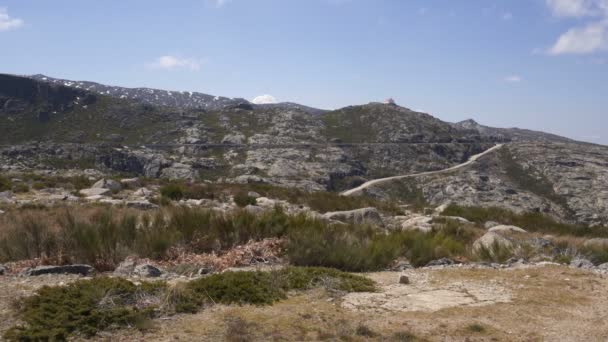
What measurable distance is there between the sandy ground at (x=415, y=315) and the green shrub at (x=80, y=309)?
22 cm

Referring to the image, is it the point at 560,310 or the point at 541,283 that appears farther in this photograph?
the point at 541,283

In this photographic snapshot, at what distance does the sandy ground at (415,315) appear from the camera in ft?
18.4

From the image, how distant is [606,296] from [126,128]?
87925 mm

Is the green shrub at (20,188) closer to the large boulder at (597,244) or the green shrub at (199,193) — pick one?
the green shrub at (199,193)

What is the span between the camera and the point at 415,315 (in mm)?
6512

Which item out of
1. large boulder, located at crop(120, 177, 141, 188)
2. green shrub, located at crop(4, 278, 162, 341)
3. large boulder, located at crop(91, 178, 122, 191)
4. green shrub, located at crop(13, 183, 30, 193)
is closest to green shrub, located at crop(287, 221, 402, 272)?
green shrub, located at crop(4, 278, 162, 341)

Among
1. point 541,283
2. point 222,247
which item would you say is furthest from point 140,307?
point 541,283

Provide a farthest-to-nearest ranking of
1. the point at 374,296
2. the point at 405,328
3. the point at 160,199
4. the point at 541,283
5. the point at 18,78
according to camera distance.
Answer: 1. the point at 18,78
2. the point at 160,199
3. the point at 541,283
4. the point at 374,296
5. the point at 405,328

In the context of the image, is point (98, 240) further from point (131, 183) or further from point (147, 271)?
point (131, 183)

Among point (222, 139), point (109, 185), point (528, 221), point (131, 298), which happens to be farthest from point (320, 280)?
point (222, 139)

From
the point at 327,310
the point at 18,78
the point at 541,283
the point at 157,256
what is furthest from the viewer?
the point at 18,78

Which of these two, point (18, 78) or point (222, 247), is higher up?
point (18, 78)

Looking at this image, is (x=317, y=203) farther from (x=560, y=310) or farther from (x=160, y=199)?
(x=560, y=310)

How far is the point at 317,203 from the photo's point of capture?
22234 mm
